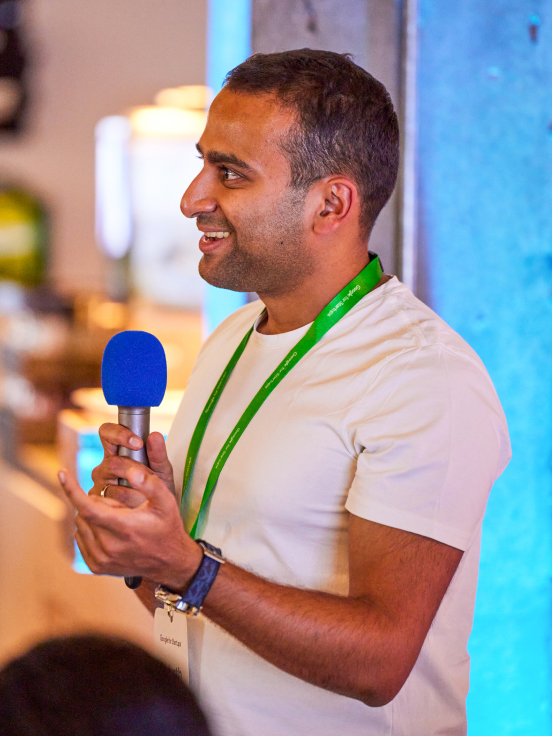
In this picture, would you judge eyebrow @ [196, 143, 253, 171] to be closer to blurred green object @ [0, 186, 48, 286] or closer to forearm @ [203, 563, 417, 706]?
forearm @ [203, 563, 417, 706]

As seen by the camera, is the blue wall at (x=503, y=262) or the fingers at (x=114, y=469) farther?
the blue wall at (x=503, y=262)

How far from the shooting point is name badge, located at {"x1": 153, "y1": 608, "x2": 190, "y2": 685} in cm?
124

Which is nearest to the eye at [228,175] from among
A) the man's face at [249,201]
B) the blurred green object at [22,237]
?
the man's face at [249,201]

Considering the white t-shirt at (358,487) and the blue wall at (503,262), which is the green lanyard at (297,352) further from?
the blue wall at (503,262)

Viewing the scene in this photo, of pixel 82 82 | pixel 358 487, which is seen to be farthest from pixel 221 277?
pixel 82 82

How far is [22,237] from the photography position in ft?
12.5

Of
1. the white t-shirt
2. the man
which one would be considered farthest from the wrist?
the white t-shirt

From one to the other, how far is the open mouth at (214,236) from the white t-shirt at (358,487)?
0.81 feet

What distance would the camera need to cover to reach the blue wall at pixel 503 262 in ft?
5.75

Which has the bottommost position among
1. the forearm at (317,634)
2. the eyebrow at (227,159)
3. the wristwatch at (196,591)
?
the forearm at (317,634)

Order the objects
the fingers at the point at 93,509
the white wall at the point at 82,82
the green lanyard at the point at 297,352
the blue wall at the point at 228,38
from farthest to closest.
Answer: the white wall at the point at 82,82 → the blue wall at the point at 228,38 → the green lanyard at the point at 297,352 → the fingers at the point at 93,509

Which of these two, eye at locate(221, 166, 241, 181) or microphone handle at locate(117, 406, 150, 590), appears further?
eye at locate(221, 166, 241, 181)

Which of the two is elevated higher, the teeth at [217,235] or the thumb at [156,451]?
the teeth at [217,235]

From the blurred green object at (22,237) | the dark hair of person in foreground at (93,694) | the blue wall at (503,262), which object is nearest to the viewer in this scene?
the dark hair of person in foreground at (93,694)
